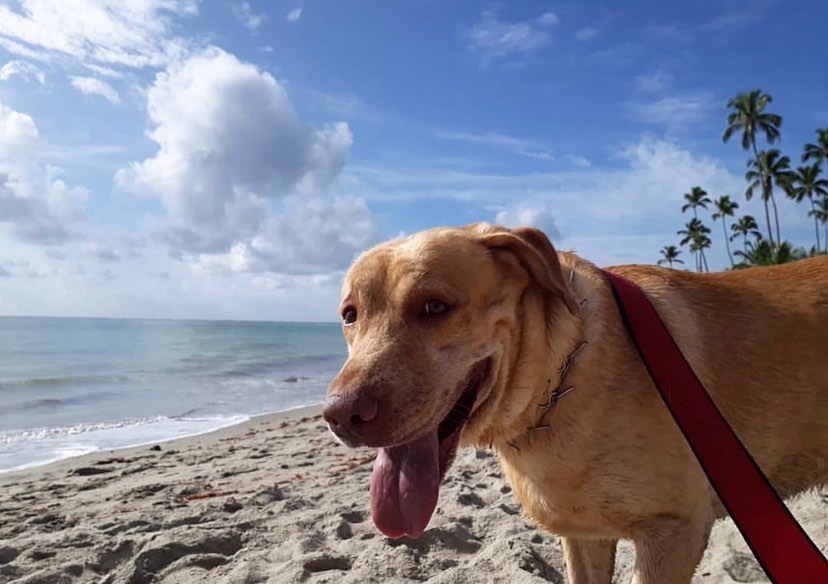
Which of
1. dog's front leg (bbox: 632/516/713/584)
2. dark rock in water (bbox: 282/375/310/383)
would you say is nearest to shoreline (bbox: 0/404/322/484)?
dark rock in water (bbox: 282/375/310/383)

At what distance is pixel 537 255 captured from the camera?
249 cm

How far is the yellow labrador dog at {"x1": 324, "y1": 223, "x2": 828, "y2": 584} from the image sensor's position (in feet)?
7.59

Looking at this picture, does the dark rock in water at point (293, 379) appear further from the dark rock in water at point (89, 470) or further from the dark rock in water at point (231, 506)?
the dark rock in water at point (231, 506)

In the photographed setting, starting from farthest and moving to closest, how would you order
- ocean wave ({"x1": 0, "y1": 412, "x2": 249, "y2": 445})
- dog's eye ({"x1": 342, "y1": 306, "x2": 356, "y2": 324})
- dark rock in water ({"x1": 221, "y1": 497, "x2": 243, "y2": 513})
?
ocean wave ({"x1": 0, "y1": 412, "x2": 249, "y2": 445}) < dark rock in water ({"x1": 221, "y1": 497, "x2": 243, "y2": 513}) < dog's eye ({"x1": 342, "y1": 306, "x2": 356, "y2": 324})

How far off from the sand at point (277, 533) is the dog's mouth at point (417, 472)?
1612 mm

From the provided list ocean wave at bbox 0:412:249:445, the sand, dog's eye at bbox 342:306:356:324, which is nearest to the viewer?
dog's eye at bbox 342:306:356:324

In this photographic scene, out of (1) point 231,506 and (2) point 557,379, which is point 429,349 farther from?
(1) point 231,506

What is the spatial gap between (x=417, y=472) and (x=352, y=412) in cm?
39

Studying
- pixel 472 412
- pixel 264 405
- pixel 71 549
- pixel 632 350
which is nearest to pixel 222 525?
pixel 71 549

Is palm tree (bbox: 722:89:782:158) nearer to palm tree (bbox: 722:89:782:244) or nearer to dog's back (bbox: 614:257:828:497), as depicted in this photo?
palm tree (bbox: 722:89:782:244)

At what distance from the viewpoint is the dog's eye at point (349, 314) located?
2666 mm

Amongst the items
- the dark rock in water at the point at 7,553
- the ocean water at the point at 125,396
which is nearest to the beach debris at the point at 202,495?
the dark rock in water at the point at 7,553

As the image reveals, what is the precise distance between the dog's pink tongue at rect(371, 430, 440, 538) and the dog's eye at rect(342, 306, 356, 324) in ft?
1.84

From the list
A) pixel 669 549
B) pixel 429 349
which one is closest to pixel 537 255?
pixel 429 349
